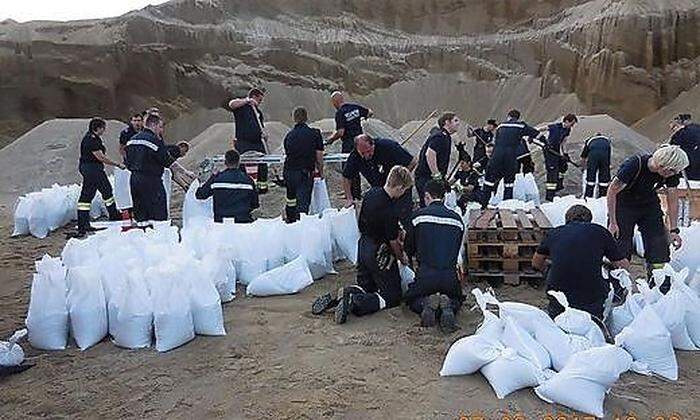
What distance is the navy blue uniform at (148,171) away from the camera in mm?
7145

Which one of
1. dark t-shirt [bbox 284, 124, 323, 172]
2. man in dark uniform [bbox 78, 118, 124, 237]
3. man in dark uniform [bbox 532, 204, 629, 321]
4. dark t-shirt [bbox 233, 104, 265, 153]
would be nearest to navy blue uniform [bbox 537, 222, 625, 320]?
man in dark uniform [bbox 532, 204, 629, 321]

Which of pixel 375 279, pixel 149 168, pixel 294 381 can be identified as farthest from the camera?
pixel 149 168

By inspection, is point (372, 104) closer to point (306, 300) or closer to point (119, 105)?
point (119, 105)

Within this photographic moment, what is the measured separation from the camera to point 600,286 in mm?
4453

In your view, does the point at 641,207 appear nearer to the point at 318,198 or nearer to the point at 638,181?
the point at 638,181

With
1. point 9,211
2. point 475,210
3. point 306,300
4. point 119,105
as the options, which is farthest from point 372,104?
point 306,300

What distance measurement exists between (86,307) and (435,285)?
7.84ft

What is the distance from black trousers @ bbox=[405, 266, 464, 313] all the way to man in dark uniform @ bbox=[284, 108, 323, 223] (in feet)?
8.90

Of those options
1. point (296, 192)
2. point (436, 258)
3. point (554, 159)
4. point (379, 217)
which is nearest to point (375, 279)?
point (379, 217)

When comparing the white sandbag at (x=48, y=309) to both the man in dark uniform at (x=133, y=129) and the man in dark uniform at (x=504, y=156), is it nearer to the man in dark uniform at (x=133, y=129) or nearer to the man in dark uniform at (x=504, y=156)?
the man in dark uniform at (x=133, y=129)

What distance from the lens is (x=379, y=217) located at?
5270mm

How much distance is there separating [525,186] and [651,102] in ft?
62.2

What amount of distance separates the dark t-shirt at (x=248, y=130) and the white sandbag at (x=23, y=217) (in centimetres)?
290

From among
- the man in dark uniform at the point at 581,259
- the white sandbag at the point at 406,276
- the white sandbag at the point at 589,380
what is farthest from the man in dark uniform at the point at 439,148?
the white sandbag at the point at 589,380
